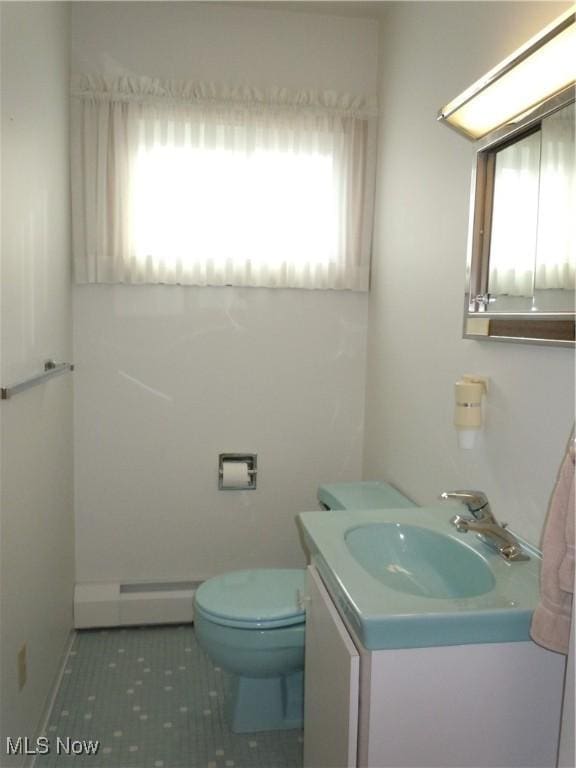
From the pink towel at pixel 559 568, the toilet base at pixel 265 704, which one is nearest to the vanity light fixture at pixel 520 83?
the pink towel at pixel 559 568

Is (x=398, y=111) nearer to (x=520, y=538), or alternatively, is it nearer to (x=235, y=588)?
(x=520, y=538)

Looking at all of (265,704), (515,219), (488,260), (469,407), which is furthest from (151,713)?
(515,219)

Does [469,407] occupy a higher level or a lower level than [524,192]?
lower

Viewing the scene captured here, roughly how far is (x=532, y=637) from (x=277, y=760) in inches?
50.2

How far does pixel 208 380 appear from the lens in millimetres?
2791

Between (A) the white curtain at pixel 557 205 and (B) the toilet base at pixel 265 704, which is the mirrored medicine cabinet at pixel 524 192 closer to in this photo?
(A) the white curtain at pixel 557 205

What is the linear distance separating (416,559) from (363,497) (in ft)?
2.25

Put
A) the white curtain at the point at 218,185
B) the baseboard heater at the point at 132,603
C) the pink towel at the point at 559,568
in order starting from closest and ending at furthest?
the pink towel at the point at 559,568
the white curtain at the point at 218,185
the baseboard heater at the point at 132,603

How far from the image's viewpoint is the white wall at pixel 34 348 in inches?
65.2

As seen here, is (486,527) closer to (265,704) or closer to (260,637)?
(260,637)

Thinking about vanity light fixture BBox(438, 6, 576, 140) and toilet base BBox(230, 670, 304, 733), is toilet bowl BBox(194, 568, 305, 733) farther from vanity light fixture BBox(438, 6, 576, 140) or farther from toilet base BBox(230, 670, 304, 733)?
vanity light fixture BBox(438, 6, 576, 140)

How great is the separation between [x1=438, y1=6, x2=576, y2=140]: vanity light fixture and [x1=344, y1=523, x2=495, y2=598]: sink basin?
3.68 ft

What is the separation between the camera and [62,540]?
247cm

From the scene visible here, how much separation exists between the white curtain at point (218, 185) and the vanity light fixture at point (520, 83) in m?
1.04
